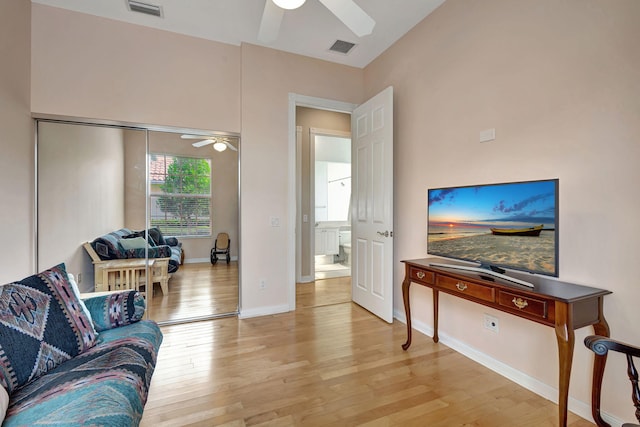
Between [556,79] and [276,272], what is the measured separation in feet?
9.74

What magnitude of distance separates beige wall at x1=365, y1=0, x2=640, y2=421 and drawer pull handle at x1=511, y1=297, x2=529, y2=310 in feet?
1.21

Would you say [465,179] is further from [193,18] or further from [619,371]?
[193,18]

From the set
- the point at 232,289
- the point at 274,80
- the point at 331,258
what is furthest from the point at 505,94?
the point at 331,258

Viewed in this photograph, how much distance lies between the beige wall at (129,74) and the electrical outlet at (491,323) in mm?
3054

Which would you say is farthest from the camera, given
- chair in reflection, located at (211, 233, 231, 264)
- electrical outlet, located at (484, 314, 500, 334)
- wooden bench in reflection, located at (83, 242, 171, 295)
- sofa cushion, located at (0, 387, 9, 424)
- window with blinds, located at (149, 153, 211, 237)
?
chair in reflection, located at (211, 233, 231, 264)

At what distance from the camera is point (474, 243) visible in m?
2.18

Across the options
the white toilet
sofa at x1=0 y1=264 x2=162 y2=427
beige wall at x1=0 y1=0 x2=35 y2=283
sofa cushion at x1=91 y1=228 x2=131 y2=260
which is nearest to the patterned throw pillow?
sofa at x1=0 y1=264 x2=162 y2=427

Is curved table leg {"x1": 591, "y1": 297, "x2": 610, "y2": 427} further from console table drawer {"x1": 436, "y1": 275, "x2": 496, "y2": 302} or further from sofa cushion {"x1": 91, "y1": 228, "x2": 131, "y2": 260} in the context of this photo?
sofa cushion {"x1": 91, "y1": 228, "x2": 131, "y2": 260}

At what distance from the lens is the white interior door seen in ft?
9.81

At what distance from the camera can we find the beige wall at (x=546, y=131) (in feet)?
5.04

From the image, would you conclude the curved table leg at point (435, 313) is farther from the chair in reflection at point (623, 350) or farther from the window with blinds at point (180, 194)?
the window with blinds at point (180, 194)

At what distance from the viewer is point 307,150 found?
4688mm

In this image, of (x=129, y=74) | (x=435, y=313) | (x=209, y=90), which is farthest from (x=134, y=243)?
(x=435, y=313)

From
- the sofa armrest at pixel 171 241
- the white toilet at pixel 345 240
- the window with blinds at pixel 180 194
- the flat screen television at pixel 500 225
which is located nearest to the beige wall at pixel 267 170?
the window with blinds at pixel 180 194
